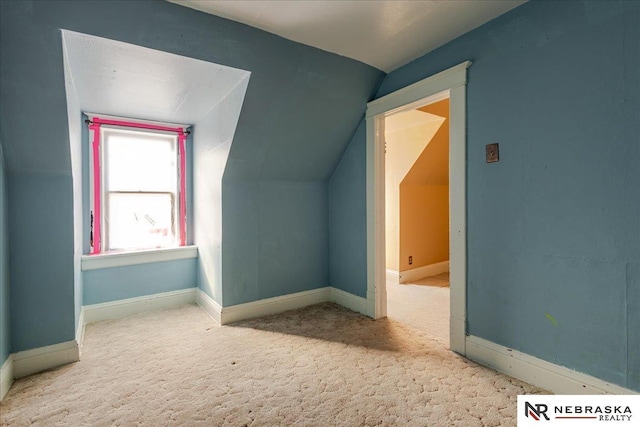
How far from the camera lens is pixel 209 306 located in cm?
320

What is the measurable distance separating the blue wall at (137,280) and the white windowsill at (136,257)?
4 cm

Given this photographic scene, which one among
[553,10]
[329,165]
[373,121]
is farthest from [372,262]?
[553,10]

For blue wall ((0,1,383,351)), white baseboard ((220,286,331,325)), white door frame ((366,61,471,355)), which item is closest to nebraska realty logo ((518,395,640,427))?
white door frame ((366,61,471,355))

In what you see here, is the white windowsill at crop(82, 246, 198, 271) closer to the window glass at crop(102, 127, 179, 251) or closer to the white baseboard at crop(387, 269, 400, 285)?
the window glass at crop(102, 127, 179, 251)

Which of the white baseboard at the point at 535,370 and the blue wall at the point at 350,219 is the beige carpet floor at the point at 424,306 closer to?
the white baseboard at the point at 535,370

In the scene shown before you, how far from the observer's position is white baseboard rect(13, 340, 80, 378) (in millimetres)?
2094

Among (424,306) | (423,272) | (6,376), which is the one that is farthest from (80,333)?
(423,272)

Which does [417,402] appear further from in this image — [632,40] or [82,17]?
[82,17]

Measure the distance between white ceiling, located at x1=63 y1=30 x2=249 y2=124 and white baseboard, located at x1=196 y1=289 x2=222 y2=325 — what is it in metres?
1.91

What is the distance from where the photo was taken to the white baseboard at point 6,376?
6.12ft

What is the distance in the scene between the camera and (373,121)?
9.78 ft

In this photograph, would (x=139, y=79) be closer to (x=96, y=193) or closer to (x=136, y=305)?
(x=96, y=193)

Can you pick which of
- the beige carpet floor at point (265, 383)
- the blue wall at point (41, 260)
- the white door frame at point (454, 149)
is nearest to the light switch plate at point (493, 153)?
the white door frame at point (454, 149)

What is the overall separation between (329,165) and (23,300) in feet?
8.89
